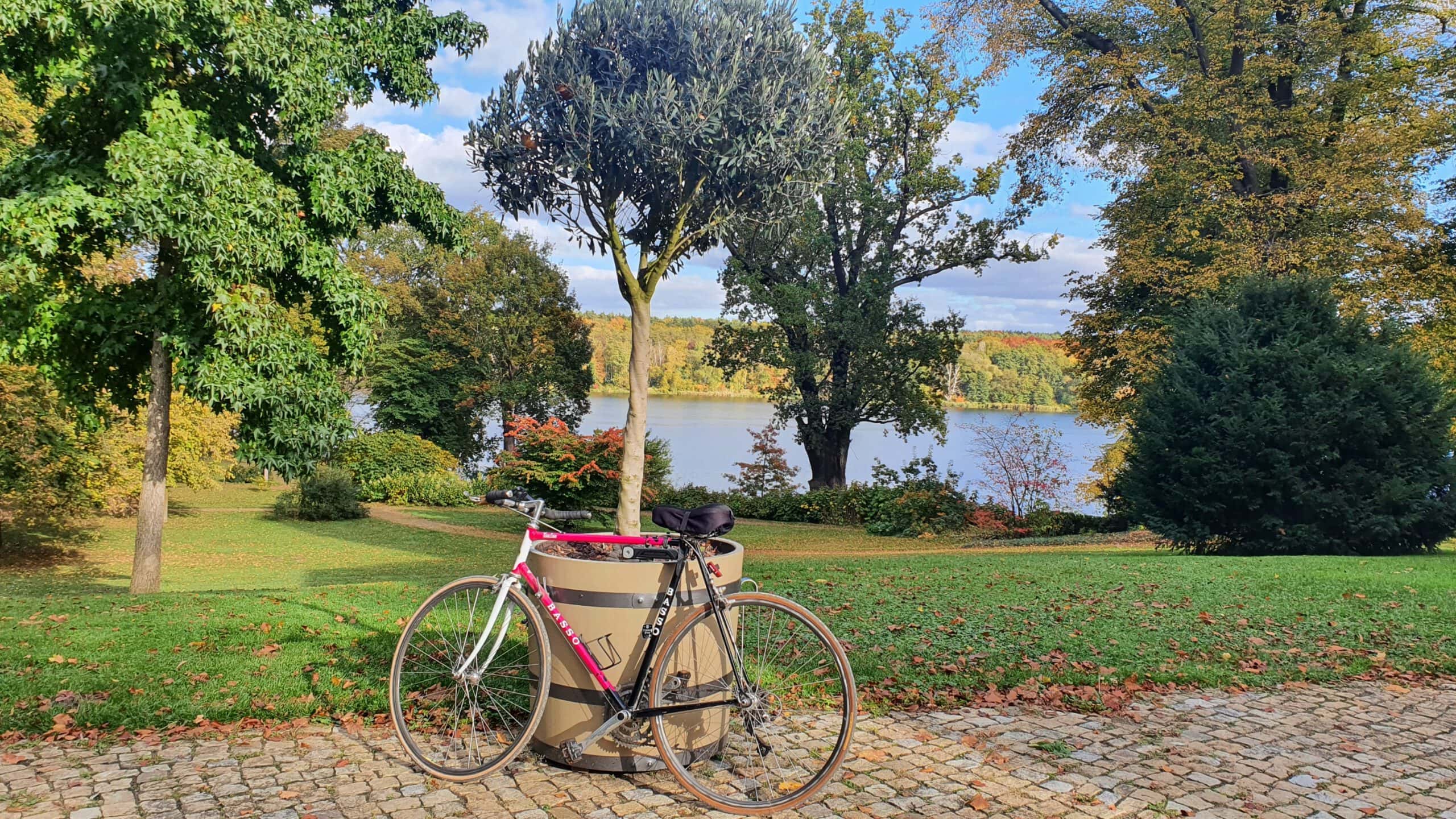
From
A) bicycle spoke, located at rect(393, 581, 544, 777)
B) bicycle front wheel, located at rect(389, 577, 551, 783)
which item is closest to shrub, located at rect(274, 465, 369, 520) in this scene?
bicycle spoke, located at rect(393, 581, 544, 777)

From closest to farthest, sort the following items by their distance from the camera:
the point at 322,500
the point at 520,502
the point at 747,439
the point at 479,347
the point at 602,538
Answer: the point at 520,502
the point at 602,538
the point at 322,500
the point at 479,347
the point at 747,439

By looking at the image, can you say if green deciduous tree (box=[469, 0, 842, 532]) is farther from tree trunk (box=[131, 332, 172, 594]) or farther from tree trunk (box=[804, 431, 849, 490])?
tree trunk (box=[804, 431, 849, 490])

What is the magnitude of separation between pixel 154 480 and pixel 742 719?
25.2ft

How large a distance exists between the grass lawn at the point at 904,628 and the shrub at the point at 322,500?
6.96 metres

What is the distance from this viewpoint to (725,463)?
32656 mm

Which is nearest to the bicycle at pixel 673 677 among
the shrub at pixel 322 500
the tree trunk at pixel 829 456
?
the shrub at pixel 322 500

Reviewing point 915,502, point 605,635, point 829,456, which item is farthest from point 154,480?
point 829,456

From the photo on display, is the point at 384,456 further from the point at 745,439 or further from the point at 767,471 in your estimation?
the point at 745,439

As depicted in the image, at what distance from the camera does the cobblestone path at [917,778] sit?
128 inches

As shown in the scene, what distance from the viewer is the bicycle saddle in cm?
344

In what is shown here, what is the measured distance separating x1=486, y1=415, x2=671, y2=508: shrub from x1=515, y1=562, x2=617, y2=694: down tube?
13.2 m

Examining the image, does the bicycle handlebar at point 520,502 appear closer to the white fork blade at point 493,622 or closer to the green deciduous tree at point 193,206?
the white fork blade at point 493,622

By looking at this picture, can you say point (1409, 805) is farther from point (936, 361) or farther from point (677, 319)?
point (677, 319)

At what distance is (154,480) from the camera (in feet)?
28.6
